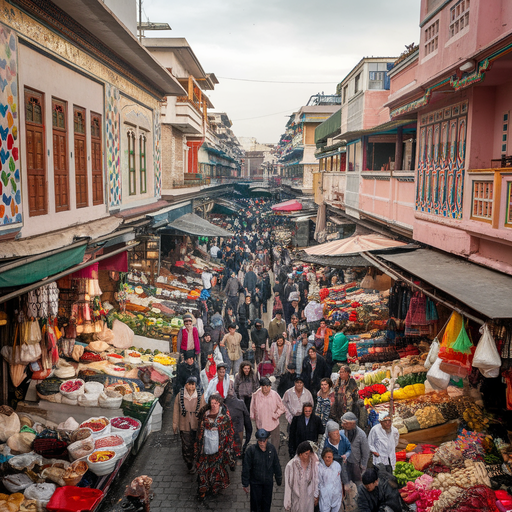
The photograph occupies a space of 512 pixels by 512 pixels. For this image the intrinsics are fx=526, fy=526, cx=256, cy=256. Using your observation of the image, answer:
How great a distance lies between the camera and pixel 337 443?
21.7 ft

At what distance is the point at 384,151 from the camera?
675 inches

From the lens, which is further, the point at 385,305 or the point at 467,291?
the point at 385,305

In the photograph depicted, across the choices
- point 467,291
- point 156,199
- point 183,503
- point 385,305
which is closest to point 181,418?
point 183,503

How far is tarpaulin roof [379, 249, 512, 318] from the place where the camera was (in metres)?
5.64

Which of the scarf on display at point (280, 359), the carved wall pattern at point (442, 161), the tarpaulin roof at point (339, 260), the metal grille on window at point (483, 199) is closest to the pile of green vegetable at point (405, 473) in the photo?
the scarf on display at point (280, 359)

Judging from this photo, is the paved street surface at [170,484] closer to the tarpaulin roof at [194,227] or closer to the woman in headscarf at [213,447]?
the woman in headscarf at [213,447]

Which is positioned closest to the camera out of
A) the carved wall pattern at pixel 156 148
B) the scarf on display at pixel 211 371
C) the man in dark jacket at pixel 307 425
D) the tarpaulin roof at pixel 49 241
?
the tarpaulin roof at pixel 49 241

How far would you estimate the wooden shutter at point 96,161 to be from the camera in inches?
410

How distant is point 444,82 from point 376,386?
5.22 meters

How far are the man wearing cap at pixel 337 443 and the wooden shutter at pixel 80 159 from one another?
5880 mm

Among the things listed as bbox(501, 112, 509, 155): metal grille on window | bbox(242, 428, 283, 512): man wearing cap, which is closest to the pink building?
bbox(501, 112, 509, 155): metal grille on window

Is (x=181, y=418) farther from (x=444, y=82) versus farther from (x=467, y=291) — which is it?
(x=444, y=82)

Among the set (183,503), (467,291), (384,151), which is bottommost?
(183,503)

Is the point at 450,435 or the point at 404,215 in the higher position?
the point at 404,215
